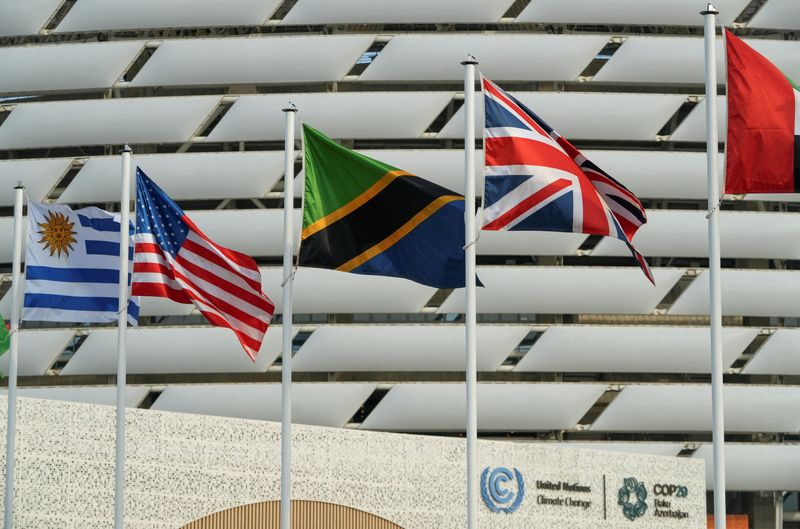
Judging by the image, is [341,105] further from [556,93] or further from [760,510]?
[760,510]

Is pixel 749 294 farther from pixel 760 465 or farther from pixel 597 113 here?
pixel 597 113

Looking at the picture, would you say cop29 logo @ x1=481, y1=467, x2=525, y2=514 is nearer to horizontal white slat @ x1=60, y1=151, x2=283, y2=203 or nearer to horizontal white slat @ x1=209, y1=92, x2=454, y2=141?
horizontal white slat @ x1=209, y1=92, x2=454, y2=141

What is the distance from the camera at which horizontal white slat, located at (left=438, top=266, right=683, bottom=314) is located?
3316 cm

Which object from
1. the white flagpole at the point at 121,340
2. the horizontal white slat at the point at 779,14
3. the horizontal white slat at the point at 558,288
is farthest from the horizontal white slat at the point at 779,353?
the white flagpole at the point at 121,340

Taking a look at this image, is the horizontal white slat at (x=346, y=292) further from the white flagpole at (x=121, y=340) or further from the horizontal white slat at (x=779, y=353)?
the white flagpole at (x=121, y=340)

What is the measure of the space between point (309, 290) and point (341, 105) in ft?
13.6

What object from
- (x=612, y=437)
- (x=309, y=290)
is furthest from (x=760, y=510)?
(x=309, y=290)

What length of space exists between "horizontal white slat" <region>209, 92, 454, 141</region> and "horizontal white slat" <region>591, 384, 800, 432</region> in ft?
25.6

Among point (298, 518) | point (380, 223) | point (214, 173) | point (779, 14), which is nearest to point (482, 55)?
point (214, 173)

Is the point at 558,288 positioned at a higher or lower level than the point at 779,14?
A: lower

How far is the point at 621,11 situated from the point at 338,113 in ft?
22.3

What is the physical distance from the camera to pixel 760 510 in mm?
36094

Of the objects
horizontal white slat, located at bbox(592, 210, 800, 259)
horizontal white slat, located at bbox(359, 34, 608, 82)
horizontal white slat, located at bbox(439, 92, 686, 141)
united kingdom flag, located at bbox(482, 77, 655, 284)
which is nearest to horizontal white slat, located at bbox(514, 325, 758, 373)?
horizontal white slat, located at bbox(592, 210, 800, 259)

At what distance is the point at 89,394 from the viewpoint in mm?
32531
